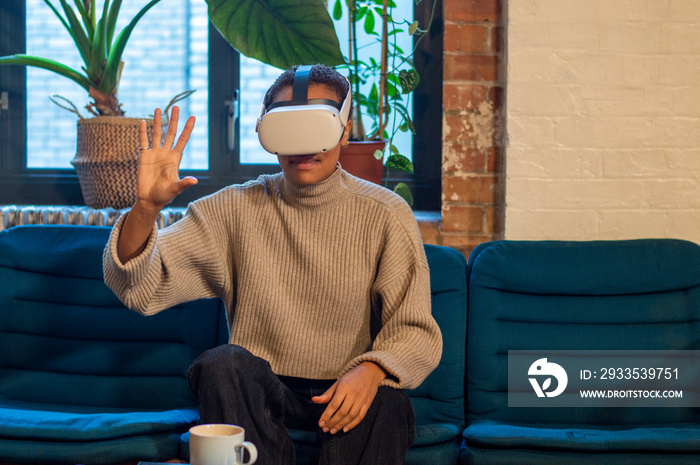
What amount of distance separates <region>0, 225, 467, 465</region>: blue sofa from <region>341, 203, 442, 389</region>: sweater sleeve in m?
0.30

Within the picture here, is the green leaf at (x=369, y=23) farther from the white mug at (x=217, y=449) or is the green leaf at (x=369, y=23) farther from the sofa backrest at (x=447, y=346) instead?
the white mug at (x=217, y=449)

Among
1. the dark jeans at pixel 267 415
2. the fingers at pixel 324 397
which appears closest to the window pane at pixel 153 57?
the dark jeans at pixel 267 415

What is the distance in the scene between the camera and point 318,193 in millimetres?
1479

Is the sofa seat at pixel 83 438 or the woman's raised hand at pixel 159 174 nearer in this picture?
the woman's raised hand at pixel 159 174

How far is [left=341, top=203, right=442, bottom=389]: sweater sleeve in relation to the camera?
1.33 meters

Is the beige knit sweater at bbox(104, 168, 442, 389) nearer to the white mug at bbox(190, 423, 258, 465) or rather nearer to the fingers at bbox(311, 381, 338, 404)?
the fingers at bbox(311, 381, 338, 404)

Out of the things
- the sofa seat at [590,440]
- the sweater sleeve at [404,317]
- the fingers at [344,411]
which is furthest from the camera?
the sofa seat at [590,440]

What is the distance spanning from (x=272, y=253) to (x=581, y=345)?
84cm

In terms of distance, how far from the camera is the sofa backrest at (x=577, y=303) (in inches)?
69.7

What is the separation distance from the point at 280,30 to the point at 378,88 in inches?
16.6

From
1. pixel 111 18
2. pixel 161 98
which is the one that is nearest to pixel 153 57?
pixel 161 98

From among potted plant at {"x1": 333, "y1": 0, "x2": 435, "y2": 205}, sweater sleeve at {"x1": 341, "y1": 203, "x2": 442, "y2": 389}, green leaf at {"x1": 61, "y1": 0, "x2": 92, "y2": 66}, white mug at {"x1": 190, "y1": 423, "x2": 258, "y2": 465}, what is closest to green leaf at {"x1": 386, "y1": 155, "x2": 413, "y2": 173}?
potted plant at {"x1": 333, "y1": 0, "x2": 435, "y2": 205}

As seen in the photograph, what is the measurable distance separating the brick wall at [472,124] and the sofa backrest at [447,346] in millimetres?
367

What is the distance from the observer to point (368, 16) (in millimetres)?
2184
